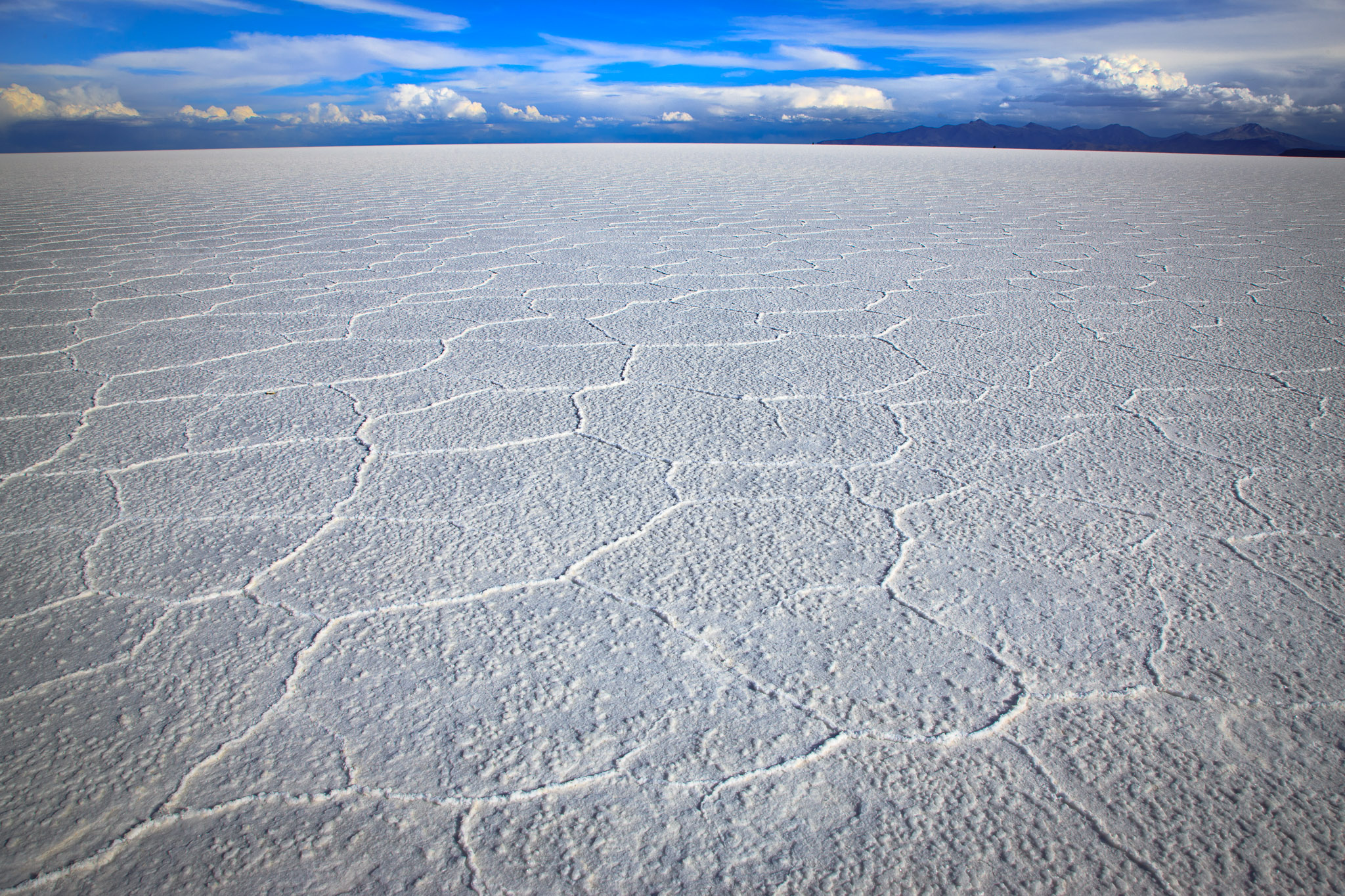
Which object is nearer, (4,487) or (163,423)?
(4,487)

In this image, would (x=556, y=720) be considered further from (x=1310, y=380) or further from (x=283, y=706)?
(x=1310, y=380)

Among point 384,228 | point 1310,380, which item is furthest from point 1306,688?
point 384,228

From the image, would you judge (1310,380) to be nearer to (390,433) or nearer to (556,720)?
(556,720)

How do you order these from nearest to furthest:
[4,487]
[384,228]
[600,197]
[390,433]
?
[4,487] → [390,433] → [384,228] → [600,197]

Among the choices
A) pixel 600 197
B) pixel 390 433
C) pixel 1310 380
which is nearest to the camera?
pixel 390 433

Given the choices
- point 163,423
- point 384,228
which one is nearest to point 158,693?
point 163,423

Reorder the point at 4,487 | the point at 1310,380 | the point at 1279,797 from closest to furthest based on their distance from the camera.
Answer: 1. the point at 1279,797
2. the point at 4,487
3. the point at 1310,380
